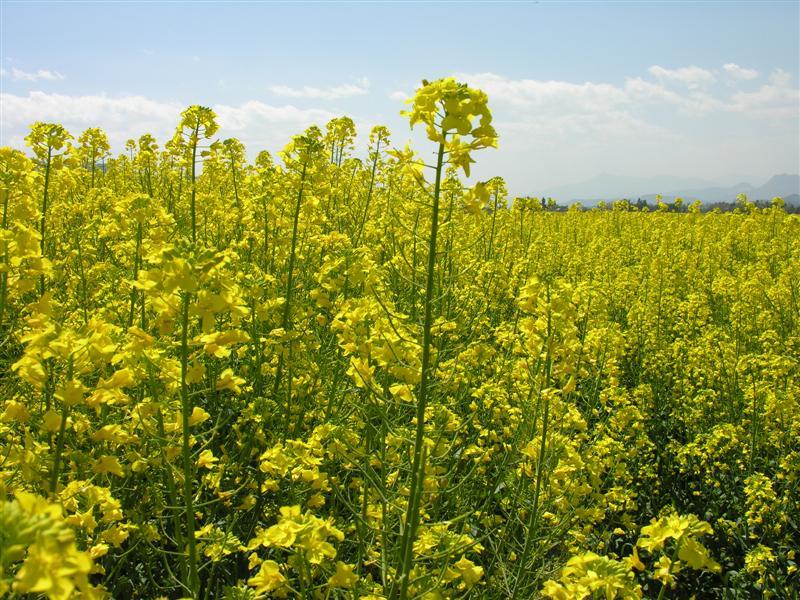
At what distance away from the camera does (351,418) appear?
9.52 feet

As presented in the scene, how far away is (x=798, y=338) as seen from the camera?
5.28 meters

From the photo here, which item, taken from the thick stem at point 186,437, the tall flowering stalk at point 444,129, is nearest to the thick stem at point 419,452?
the tall flowering stalk at point 444,129

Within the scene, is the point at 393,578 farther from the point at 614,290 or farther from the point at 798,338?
the point at 614,290

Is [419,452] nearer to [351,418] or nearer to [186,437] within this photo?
[186,437]

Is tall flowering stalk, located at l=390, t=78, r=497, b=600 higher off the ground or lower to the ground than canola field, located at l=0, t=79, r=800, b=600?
higher

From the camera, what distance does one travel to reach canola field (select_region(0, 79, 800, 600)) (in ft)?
5.69

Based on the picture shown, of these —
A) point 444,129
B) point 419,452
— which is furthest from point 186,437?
point 444,129

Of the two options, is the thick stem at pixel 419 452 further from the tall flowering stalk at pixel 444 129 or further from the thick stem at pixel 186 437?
the thick stem at pixel 186 437

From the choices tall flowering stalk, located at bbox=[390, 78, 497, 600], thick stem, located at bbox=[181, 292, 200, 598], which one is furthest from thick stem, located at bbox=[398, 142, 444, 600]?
thick stem, located at bbox=[181, 292, 200, 598]

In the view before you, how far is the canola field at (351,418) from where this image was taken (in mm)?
1734

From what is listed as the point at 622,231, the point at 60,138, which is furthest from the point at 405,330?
the point at 622,231

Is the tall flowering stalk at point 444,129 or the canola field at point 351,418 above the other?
the tall flowering stalk at point 444,129

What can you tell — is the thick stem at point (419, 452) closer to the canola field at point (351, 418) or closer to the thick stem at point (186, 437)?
the canola field at point (351, 418)

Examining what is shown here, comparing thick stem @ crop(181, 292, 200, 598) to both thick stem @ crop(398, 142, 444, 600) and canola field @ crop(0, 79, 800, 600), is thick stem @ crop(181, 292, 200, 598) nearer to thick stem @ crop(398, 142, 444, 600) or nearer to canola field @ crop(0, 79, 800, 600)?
canola field @ crop(0, 79, 800, 600)
